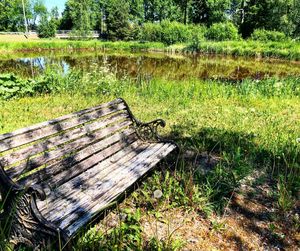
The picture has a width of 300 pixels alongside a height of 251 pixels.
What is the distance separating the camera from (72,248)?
266cm

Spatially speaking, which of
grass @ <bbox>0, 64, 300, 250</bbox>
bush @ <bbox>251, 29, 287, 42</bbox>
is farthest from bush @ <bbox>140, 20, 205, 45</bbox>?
grass @ <bbox>0, 64, 300, 250</bbox>

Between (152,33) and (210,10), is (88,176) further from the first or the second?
(210,10)

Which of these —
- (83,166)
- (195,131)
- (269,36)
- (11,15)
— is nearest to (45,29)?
(11,15)

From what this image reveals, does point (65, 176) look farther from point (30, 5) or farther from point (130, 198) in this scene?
point (30, 5)

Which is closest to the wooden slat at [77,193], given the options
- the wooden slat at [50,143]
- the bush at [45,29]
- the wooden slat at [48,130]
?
the wooden slat at [50,143]

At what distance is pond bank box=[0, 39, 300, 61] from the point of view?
2872 cm

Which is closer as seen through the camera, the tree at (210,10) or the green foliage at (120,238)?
the green foliage at (120,238)

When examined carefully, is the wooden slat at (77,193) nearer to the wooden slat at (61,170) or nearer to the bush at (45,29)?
the wooden slat at (61,170)

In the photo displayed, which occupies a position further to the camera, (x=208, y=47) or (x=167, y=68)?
(x=208, y=47)

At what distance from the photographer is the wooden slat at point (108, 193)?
252 cm

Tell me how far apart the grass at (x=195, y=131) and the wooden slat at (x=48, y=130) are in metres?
1.10

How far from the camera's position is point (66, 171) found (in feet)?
10.8

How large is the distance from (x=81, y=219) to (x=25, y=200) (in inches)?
19.6

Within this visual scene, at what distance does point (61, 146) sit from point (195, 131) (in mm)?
3285
